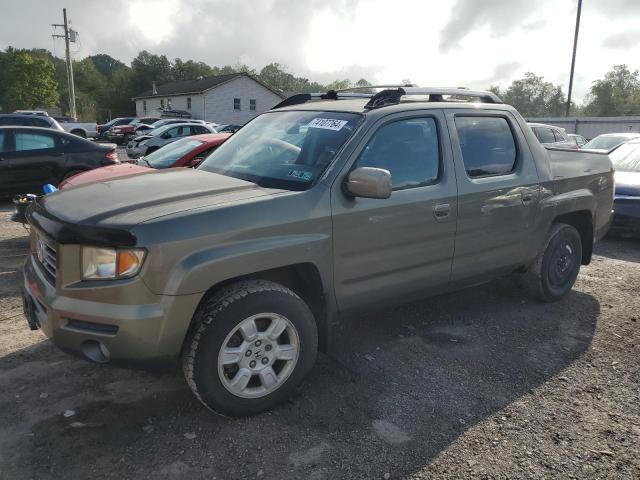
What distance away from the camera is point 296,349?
10.4 ft

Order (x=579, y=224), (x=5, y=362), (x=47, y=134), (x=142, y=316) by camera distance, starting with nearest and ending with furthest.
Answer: (x=142, y=316) → (x=5, y=362) → (x=579, y=224) → (x=47, y=134)

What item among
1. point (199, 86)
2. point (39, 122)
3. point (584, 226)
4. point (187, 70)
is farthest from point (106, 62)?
point (584, 226)

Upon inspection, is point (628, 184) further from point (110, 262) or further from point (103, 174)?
point (110, 262)

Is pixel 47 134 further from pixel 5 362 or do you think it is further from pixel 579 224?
pixel 579 224

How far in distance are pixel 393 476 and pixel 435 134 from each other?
2353 mm

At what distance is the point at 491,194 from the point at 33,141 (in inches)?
326

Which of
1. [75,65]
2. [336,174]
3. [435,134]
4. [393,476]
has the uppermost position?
[75,65]

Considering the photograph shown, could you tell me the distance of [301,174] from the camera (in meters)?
3.36

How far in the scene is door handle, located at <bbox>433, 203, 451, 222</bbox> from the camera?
3683 mm

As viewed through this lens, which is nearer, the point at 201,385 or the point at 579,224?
the point at 201,385

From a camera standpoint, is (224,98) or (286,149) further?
(224,98)

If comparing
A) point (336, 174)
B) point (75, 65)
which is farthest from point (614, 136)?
point (75, 65)

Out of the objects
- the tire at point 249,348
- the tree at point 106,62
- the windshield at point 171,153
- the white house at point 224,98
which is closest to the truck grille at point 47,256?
the tire at point 249,348

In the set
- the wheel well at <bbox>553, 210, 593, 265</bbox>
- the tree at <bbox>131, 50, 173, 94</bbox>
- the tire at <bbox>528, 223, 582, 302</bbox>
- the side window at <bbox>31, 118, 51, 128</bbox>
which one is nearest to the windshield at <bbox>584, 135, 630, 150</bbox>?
the wheel well at <bbox>553, 210, 593, 265</bbox>
